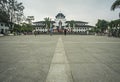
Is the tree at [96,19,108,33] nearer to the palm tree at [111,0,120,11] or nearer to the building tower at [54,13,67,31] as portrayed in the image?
the building tower at [54,13,67,31]

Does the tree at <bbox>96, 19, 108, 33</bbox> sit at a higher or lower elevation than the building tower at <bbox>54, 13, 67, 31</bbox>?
lower

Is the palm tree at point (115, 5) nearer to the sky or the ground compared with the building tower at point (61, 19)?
nearer to the ground

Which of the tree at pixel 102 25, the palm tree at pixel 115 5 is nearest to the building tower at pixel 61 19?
the tree at pixel 102 25

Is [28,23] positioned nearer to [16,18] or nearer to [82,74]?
[16,18]

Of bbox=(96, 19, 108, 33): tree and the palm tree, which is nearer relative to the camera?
the palm tree

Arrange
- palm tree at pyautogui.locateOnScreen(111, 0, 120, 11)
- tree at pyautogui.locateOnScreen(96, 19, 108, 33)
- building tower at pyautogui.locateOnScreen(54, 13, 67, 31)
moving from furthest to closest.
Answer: building tower at pyautogui.locateOnScreen(54, 13, 67, 31) < tree at pyautogui.locateOnScreen(96, 19, 108, 33) < palm tree at pyautogui.locateOnScreen(111, 0, 120, 11)

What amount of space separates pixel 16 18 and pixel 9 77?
67.4 m

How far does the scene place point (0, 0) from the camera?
45.1 metres

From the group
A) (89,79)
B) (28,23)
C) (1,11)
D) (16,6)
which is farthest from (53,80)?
(28,23)

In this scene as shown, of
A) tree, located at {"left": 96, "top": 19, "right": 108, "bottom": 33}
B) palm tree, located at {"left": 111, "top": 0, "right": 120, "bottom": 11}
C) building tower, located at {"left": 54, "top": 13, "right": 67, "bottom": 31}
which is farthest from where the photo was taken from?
building tower, located at {"left": 54, "top": 13, "right": 67, "bottom": 31}

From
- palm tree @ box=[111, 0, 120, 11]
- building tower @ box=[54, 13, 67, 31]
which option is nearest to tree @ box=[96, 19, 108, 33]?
building tower @ box=[54, 13, 67, 31]

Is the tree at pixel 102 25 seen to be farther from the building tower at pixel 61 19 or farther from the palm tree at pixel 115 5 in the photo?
the palm tree at pixel 115 5

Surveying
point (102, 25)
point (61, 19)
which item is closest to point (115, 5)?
point (102, 25)

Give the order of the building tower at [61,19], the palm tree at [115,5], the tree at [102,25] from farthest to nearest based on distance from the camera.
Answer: the building tower at [61,19] → the tree at [102,25] → the palm tree at [115,5]
